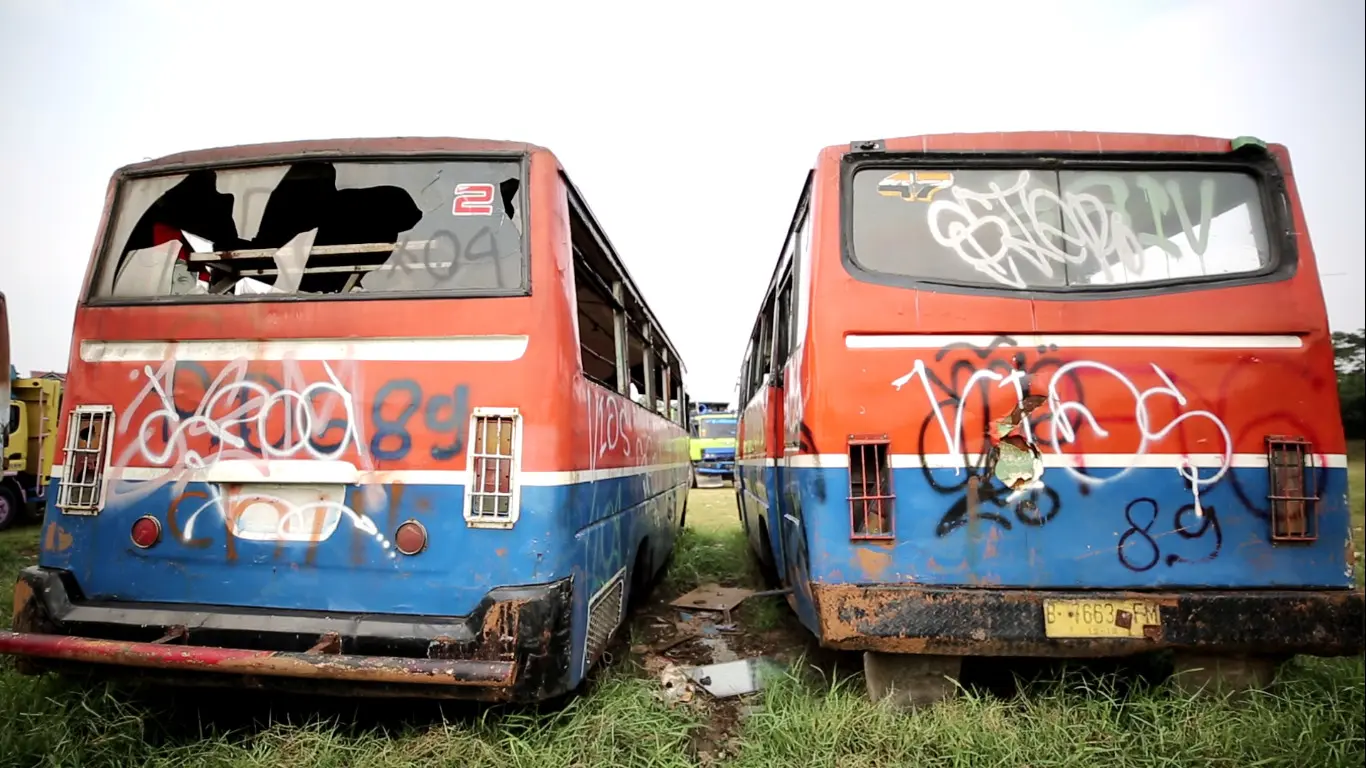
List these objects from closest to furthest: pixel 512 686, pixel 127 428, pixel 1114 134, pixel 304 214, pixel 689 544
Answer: pixel 512 686 → pixel 127 428 → pixel 1114 134 → pixel 304 214 → pixel 689 544

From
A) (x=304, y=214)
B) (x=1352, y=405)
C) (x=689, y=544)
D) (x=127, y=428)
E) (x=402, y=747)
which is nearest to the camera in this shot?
(x=402, y=747)

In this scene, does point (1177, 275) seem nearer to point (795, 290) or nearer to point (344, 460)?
point (795, 290)

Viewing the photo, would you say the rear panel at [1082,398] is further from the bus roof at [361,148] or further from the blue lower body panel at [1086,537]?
the bus roof at [361,148]

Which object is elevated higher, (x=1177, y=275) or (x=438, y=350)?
(x=1177, y=275)

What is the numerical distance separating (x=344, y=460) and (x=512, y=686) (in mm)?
1148

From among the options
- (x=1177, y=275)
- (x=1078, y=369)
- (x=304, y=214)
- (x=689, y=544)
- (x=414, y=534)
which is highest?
(x=304, y=214)

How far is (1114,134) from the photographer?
3205 mm

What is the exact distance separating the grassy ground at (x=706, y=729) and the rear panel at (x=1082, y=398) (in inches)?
22.1

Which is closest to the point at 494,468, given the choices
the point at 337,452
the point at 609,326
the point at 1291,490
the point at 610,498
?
the point at 337,452

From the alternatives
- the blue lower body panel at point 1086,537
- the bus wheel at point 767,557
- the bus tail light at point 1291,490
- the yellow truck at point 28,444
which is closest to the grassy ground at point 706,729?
the blue lower body panel at point 1086,537

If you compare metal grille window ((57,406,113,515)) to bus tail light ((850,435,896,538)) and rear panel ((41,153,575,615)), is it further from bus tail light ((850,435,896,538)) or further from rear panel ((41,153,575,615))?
bus tail light ((850,435,896,538))

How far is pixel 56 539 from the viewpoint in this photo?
9.41ft

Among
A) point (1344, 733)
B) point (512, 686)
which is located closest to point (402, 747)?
point (512, 686)

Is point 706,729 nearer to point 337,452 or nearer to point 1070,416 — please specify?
point 337,452
